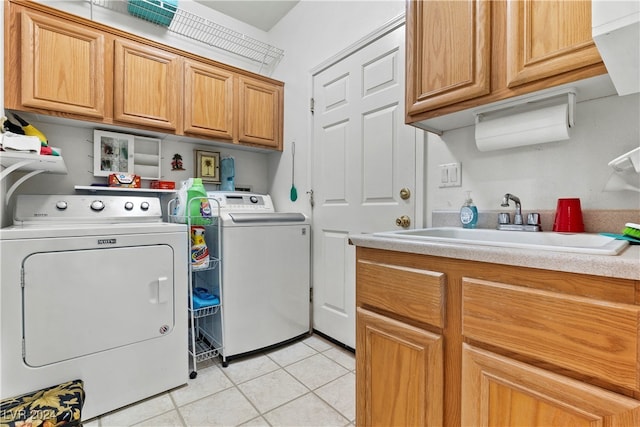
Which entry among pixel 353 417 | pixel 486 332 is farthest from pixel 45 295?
pixel 486 332

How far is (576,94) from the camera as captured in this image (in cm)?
104

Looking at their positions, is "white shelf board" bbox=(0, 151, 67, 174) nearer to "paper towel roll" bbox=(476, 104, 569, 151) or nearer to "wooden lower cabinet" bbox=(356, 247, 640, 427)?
"wooden lower cabinet" bbox=(356, 247, 640, 427)

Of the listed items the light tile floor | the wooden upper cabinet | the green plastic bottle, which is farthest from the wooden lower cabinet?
the green plastic bottle

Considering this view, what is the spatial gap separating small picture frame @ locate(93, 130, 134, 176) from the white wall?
2138 mm

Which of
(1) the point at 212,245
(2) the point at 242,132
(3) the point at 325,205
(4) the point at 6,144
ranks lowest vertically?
(1) the point at 212,245

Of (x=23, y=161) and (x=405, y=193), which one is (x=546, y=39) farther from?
(x=23, y=161)

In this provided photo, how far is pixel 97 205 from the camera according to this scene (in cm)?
186

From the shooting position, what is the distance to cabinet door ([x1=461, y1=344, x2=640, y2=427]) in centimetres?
60

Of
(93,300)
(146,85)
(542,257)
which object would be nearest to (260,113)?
(146,85)

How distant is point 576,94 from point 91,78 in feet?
8.10

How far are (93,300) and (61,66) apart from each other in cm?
137

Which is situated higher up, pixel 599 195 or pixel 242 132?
pixel 242 132

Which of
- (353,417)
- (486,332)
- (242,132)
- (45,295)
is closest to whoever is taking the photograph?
(486,332)

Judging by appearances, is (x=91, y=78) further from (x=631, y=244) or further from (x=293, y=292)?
(x=631, y=244)
